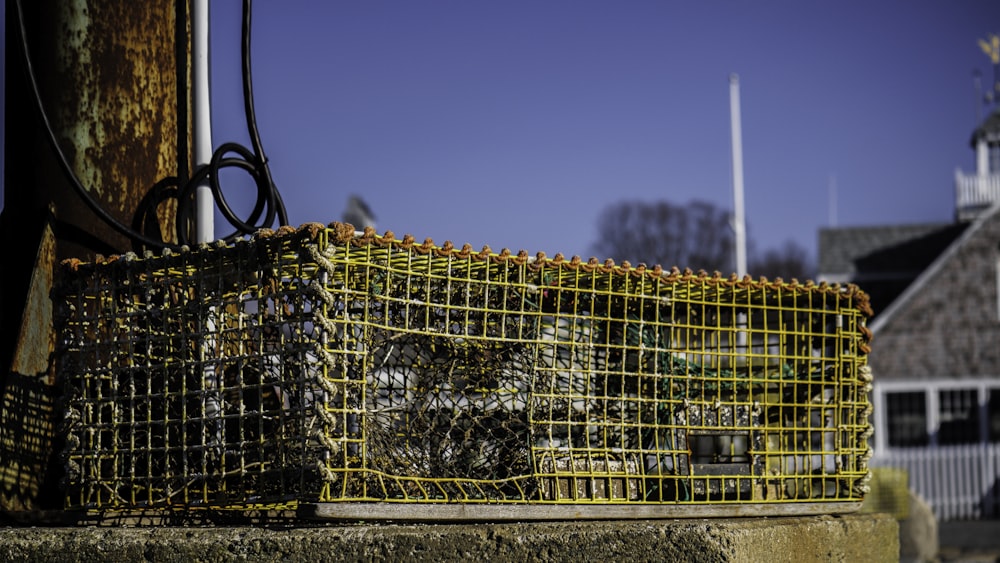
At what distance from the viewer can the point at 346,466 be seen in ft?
9.48

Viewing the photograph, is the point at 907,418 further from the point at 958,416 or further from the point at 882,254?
the point at 882,254

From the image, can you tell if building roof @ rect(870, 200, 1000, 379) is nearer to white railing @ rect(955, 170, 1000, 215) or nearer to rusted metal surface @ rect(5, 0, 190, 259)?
white railing @ rect(955, 170, 1000, 215)

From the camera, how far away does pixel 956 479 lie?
86.8 ft

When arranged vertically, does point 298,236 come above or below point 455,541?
above

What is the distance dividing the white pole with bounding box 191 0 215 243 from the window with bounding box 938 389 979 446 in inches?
1101

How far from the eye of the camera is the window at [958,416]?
29.1m

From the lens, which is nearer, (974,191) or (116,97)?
(116,97)

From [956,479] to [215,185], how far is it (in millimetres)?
25484

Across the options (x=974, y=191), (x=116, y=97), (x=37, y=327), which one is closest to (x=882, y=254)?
(x=974, y=191)

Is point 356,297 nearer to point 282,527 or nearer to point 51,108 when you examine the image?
point 282,527

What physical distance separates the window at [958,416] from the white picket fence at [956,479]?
248 centimetres

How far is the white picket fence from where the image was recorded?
26109mm

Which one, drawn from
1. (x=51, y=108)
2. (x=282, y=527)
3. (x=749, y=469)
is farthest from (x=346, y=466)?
(x=51, y=108)

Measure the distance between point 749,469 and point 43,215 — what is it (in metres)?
2.19
